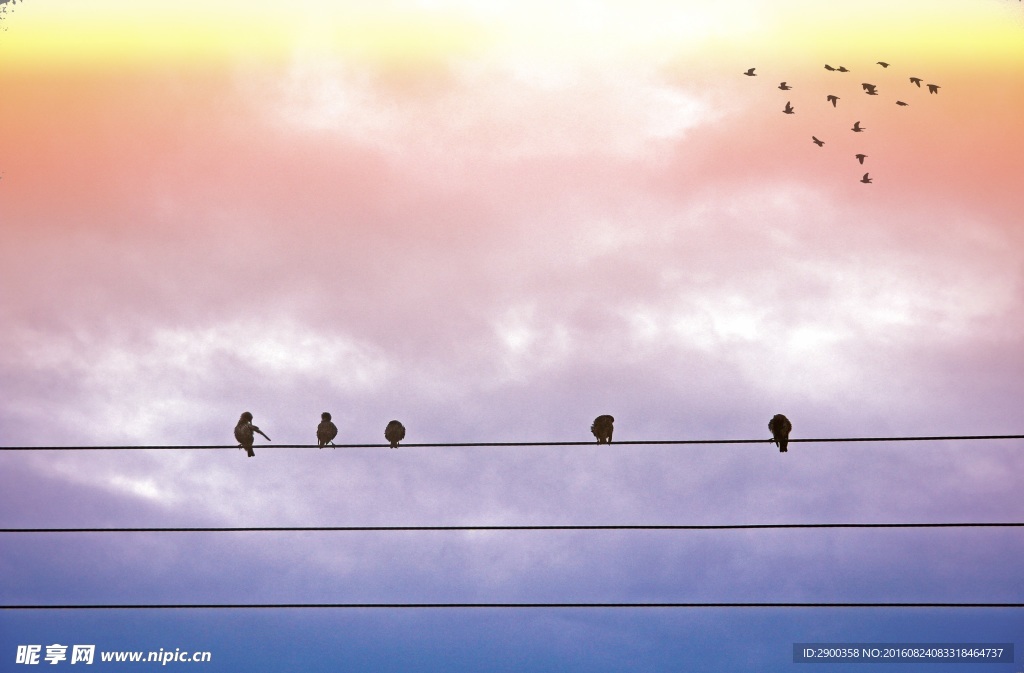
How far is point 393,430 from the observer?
2781 cm

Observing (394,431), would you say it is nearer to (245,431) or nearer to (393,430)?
(393,430)

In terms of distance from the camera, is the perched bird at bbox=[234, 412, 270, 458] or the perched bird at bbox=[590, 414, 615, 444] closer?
the perched bird at bbox=[234, 412, 270, 458]

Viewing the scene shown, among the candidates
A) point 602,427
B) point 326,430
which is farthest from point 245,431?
point 602,427

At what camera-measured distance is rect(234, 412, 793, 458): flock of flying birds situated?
25844 mm

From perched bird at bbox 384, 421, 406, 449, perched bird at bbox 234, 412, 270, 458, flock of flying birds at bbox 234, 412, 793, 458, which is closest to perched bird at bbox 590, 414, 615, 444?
flock of flying birds at bbox 234, 412, 793, 458

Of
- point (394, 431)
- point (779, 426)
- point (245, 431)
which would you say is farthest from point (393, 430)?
point (779, 426)

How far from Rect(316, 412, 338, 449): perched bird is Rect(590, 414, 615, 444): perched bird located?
5.02 meters

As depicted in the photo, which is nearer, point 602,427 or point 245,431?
point 245,431

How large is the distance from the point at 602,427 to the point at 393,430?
406cm

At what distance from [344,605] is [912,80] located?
1721 cm

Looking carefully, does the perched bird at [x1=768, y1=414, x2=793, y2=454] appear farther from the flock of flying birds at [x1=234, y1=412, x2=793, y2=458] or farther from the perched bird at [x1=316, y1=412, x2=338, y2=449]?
the perched bird at [x1=316, y1=412, x2=338, y2=449]

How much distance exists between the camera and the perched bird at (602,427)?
1098 inches

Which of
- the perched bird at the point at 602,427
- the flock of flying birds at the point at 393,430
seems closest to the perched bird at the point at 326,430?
the flock of flying birds at the point at 393,430

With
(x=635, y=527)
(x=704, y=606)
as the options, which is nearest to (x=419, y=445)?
(x=635, y=527)
